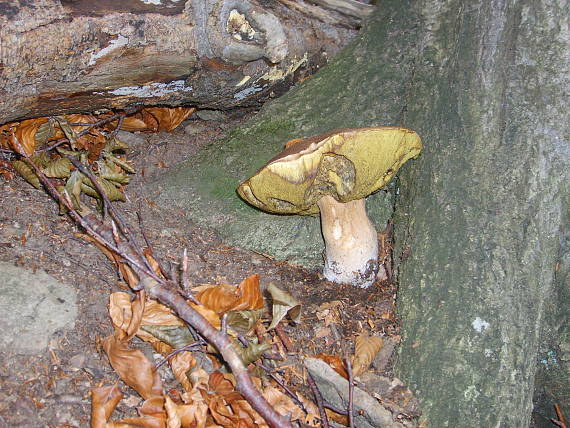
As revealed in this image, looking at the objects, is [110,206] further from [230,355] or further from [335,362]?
[335,362]

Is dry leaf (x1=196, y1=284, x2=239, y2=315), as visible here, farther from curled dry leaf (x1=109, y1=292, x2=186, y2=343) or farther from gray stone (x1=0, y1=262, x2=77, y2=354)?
gray stone (x1=0, y1=262, x2=77, y2=354)

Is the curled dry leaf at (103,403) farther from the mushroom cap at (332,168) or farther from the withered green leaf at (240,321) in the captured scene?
the mushroom cap at (332,168)

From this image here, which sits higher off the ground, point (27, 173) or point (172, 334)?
point (27, 173)

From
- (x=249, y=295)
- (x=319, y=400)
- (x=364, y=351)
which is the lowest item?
(x=319, y=400)

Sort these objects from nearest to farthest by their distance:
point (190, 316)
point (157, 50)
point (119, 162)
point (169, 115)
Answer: point (190, 316), point (157, 50), point (119, 162), point (169, 115)

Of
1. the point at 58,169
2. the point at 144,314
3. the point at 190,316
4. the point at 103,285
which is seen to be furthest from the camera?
the point at 58,169

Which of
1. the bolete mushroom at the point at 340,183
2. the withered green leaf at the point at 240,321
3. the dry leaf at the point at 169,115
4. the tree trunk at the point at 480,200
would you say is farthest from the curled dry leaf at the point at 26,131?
the tree trunk at the point at 480,200

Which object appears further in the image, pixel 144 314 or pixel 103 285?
pixel 103 285

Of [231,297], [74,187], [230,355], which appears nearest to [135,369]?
[230,355]
